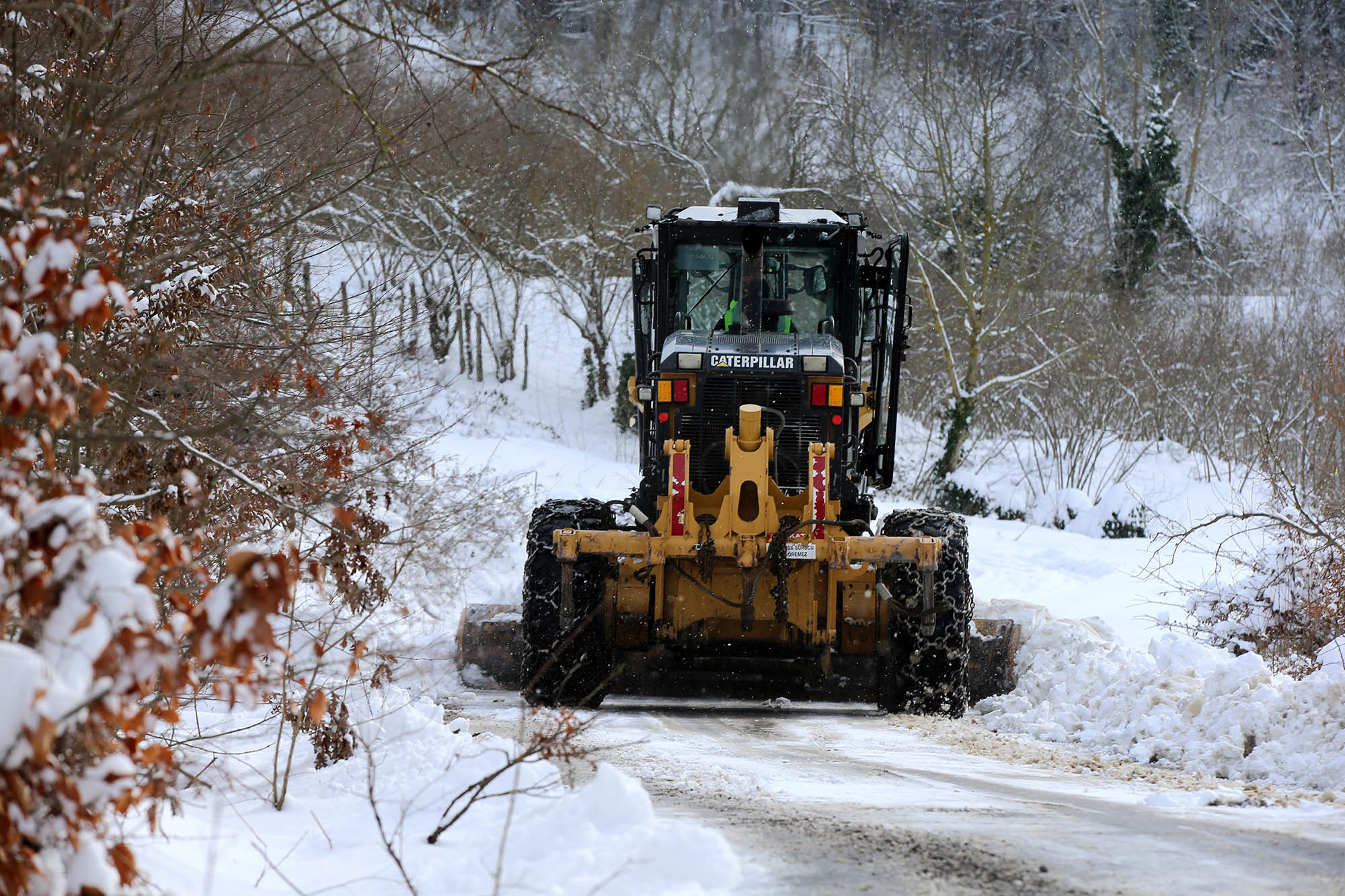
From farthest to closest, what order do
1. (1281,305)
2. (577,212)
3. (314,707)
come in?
(1281,305) → (577,212) → (314,707)

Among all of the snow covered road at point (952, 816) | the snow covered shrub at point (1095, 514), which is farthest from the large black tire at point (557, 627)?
the snow covered shrub at point (1095, 514)

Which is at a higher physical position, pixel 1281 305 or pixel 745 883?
pixel 1281 305

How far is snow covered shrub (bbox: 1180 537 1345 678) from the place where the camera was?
934 cm

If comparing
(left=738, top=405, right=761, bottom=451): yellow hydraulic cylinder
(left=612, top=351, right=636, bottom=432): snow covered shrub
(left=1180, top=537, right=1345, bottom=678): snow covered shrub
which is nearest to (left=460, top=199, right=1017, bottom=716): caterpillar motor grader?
(left=738, top=405, right=761, bottom=451): yellow hydraulic cylinder

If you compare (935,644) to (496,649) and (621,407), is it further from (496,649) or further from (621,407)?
(621,407)

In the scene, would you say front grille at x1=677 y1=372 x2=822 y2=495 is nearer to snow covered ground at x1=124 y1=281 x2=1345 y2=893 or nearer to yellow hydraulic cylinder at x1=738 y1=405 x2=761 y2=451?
yellow hydraulic cylinder at x1=738 y1=405 x2=761 y2=451

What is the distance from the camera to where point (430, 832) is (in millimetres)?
4422

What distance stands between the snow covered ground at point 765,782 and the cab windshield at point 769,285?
2.64 m

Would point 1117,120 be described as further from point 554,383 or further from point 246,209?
point 246,209

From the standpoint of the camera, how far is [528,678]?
827 centimetres

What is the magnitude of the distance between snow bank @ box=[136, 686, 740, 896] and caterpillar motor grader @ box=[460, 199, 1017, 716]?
2.53 m

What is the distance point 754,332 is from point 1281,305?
90.7 feet

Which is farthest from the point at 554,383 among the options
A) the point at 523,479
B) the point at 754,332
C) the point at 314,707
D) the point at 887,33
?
the point at 314,707

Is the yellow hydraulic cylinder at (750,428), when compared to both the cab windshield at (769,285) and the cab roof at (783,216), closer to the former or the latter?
the cab windshield at (769,285)
